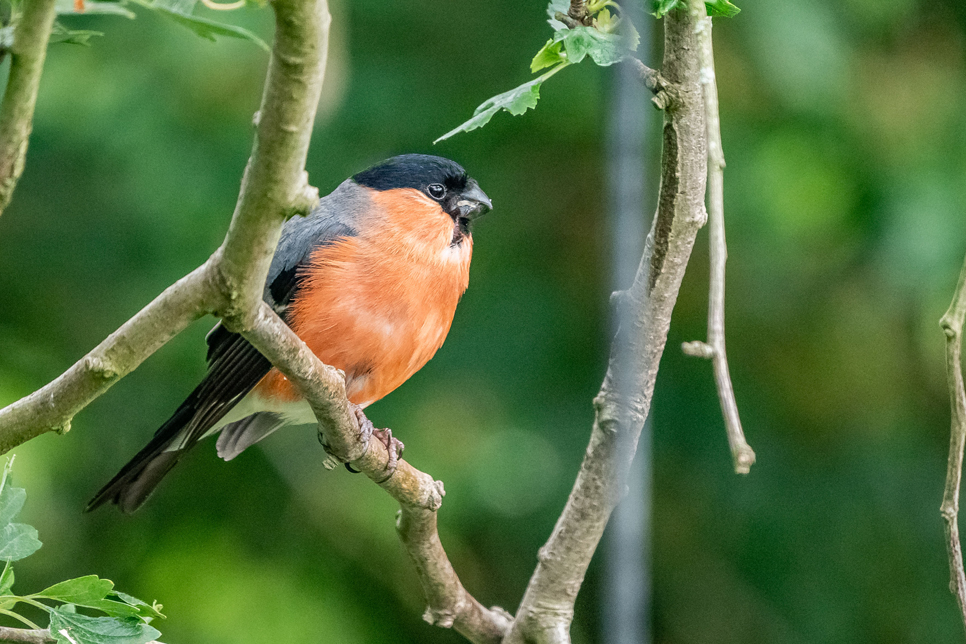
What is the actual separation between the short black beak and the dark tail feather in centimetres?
95

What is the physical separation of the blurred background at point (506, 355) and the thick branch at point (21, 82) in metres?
2.71

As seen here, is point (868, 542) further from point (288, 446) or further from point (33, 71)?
point (33, 71)

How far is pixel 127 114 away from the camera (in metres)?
3.92

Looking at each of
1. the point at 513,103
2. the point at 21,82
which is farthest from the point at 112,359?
the point at 513,103

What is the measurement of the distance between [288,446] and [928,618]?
278 centimetres

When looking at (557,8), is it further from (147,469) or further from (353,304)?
(147,469)

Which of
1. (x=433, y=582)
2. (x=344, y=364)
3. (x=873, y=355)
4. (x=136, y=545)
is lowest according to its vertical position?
(x=136, y=545)

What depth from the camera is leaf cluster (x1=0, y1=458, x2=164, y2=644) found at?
1544 millimetres

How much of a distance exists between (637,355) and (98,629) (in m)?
1.14

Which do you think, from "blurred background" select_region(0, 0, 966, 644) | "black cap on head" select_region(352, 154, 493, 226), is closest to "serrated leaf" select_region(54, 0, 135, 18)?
"black cap on head" select_region(352, 154, 493, 226)

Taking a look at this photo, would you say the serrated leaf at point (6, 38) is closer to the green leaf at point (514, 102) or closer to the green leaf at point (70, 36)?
the green leaf at point (70, 36)

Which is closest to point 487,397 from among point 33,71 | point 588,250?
point 588,250

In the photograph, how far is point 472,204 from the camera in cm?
298

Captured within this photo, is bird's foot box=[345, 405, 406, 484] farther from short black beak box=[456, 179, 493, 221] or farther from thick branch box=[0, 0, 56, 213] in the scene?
thick branch box=[0, 0, 56, 213]
